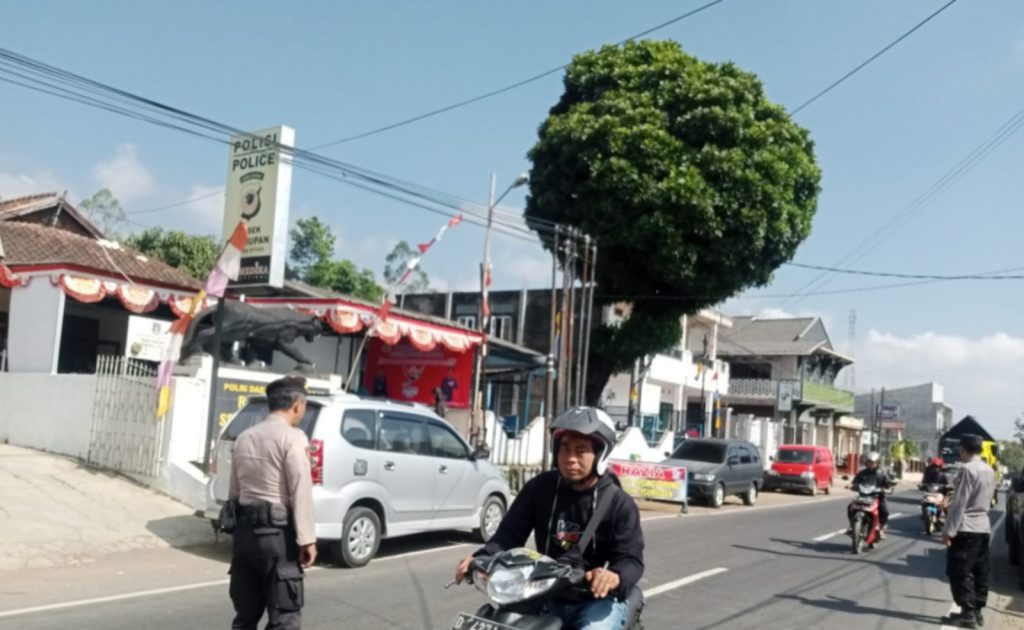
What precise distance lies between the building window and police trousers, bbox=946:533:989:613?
2900cm

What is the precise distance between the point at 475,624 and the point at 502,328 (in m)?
34.8

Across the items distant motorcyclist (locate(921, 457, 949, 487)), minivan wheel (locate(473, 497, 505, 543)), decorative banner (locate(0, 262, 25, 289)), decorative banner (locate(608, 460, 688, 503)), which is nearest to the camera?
minivan wheel (locate(473, 497, 505, 543))

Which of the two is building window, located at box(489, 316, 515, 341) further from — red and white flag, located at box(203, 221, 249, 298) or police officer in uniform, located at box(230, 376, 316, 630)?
police officer in uniform, located at box(230, 376, 316, 630)

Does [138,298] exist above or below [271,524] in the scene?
above

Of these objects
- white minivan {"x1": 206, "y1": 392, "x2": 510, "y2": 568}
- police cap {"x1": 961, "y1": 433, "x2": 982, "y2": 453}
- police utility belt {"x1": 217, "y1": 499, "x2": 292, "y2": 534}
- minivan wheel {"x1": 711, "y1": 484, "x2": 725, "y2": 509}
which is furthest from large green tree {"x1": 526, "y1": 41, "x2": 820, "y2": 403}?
police utility belt {"x1": 217, "y1": 499, "x2": 292, "y2": 534}

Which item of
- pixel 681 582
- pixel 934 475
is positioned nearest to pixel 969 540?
pixel 681 582

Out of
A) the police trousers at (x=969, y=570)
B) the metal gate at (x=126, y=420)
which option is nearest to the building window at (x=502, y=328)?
the metal gate at (x=126, y=420)

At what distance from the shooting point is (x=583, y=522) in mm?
4277

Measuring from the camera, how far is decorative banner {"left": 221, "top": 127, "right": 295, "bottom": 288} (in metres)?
15.4

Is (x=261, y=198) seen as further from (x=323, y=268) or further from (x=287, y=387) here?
(x=323, y=268)

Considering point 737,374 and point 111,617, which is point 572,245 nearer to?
point 111,617

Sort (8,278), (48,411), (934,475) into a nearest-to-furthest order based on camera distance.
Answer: (48,411), (8,278), (934,475)

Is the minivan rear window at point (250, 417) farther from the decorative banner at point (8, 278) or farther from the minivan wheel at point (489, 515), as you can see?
the decorative banner at point (8, 278)

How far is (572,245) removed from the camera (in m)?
24.1
